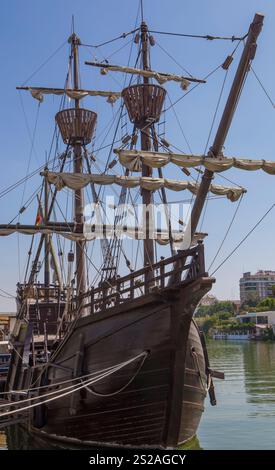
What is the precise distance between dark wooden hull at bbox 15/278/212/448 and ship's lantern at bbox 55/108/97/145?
15237 mm

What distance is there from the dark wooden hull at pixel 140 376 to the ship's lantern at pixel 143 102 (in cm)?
953

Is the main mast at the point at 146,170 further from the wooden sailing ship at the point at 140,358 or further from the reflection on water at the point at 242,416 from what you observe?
the reflection on water at the point at 242,416

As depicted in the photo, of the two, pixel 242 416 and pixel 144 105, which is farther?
pixel 144 105

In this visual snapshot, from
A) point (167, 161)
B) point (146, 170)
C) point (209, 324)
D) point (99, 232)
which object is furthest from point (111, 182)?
point (209, 324)

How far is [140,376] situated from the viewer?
12.1 m

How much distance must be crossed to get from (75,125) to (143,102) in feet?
24.8

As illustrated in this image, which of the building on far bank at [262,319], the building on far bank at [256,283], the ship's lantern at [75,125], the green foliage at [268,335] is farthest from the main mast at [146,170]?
the building on far bank at [256,283]

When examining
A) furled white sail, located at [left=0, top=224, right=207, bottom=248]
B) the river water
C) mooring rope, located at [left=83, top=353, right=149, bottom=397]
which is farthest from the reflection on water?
furled white sail, located at [left=0, top=224, right=207, bottom=248]

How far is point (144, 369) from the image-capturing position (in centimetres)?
1204

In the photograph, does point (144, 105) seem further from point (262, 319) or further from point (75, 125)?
point (262, 319)

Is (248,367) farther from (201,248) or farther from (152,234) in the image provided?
(201,248)

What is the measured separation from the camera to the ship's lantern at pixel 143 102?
66.2 ft

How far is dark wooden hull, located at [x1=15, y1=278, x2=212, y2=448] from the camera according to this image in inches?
464
